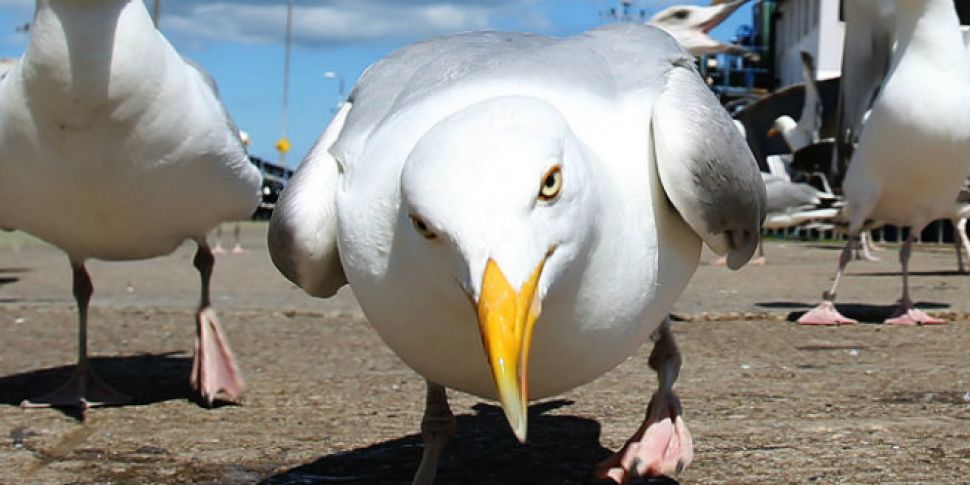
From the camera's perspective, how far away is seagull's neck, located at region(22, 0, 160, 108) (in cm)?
420

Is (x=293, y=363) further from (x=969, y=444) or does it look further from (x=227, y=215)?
(x=969, y=444)

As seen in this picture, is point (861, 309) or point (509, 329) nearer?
point (509, 329)

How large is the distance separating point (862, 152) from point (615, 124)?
17.6 feet

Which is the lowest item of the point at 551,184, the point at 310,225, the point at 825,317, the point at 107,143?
the point at 825,317

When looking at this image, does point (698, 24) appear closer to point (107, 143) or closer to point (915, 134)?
point (107, 143)

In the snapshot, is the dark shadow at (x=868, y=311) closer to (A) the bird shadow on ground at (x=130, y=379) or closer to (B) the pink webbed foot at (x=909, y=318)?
(B) the pink webbed foot at (x=909, y=318)

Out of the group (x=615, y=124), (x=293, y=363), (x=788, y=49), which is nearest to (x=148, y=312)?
(x=293, y=363)

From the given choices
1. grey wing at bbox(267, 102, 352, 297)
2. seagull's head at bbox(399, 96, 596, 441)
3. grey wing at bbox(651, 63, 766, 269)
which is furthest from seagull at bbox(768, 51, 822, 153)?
seagull's head at bbox(399, 96, 596, 441)

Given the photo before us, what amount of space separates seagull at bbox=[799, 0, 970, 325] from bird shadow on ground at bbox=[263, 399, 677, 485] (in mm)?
3415

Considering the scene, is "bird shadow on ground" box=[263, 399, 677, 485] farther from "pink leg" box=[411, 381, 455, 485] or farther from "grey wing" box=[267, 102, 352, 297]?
"grey wing" box=[267, 102, 352, 297]

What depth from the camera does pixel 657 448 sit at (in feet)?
10.5

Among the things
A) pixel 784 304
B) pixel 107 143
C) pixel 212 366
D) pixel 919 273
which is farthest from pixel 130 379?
pixel 919 273

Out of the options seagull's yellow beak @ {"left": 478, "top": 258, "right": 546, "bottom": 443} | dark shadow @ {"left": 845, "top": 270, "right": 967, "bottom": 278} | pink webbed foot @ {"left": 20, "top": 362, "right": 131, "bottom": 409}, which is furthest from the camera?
dark shadow @ {"left": 845, "top": 270, "right": 967, "bottom": 278}

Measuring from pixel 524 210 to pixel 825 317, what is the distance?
531 cm
